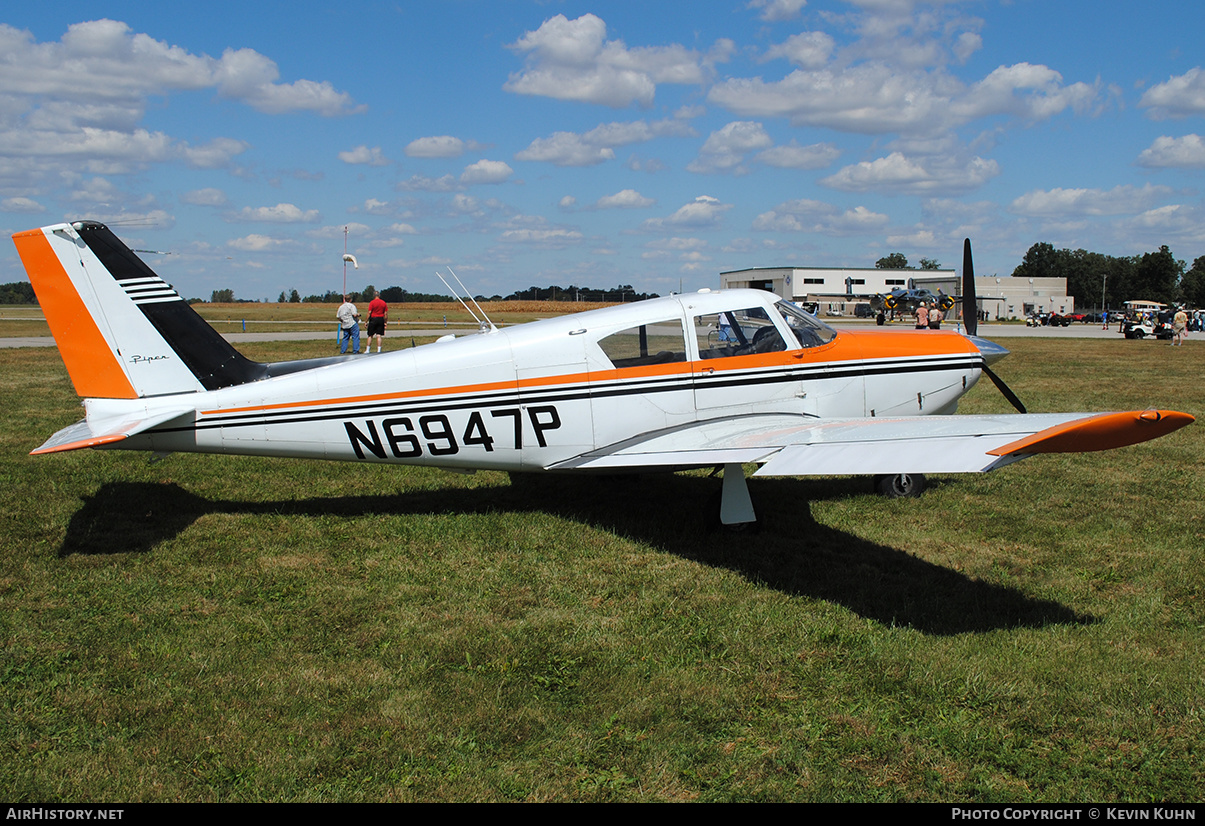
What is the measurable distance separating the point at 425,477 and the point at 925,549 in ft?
18.0

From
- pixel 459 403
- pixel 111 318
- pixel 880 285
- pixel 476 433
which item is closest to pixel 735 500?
pixel 476 433

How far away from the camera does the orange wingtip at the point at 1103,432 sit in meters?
4.07

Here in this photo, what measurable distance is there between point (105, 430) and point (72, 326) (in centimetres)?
111

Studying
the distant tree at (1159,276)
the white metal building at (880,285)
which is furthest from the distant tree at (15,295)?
the distant tree at (1159,276)

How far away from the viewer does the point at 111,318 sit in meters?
6.64

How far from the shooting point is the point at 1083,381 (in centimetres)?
1764

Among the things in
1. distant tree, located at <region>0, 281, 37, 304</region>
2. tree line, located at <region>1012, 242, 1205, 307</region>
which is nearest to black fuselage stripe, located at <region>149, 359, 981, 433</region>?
distant tree, located at <region>0, 281, 37, 304</region>

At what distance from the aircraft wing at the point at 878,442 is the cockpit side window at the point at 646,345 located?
2.24ft

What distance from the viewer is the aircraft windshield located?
24.4 feet

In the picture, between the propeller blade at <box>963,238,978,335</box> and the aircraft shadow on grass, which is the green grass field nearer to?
the aircraft shadow on grass

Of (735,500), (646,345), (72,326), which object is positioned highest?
(72,326)

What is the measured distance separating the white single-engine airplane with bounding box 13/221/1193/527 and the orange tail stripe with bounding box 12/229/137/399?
0.5 inches

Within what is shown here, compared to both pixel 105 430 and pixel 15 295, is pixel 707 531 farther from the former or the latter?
pixel 15 295

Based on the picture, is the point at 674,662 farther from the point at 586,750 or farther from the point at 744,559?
the point at 744,559
